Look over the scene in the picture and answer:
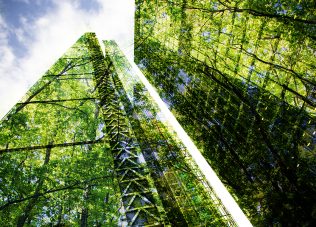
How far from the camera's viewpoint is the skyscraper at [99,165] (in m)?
6.65

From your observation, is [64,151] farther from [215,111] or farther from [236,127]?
[236,127]

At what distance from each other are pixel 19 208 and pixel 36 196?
51 cm

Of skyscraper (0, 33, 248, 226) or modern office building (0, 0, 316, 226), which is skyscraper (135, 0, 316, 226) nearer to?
modern office building (0, 0, 316, 226)

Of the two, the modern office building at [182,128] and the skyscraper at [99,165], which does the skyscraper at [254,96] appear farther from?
the skyscraper at [99,165]

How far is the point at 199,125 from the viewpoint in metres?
7.05

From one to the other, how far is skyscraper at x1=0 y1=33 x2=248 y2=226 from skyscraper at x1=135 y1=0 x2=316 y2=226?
1314mm

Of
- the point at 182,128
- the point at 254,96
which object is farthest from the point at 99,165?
the point at 254,96

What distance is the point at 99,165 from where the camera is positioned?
8430 mm

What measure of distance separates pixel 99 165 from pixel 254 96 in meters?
5.78

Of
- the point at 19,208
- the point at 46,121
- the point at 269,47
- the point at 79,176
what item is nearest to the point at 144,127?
the point at 79,176

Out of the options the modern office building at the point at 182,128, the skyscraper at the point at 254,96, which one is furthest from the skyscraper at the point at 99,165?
the skyscraper at the point at 254,96

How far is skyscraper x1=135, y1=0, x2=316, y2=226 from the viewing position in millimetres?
3424

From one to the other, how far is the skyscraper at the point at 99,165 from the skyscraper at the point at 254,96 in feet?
4.31

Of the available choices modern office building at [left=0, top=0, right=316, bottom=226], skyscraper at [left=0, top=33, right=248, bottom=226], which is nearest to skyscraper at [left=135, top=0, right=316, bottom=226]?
modern office building at [left=0, top=0, right=316, bottom=226]
